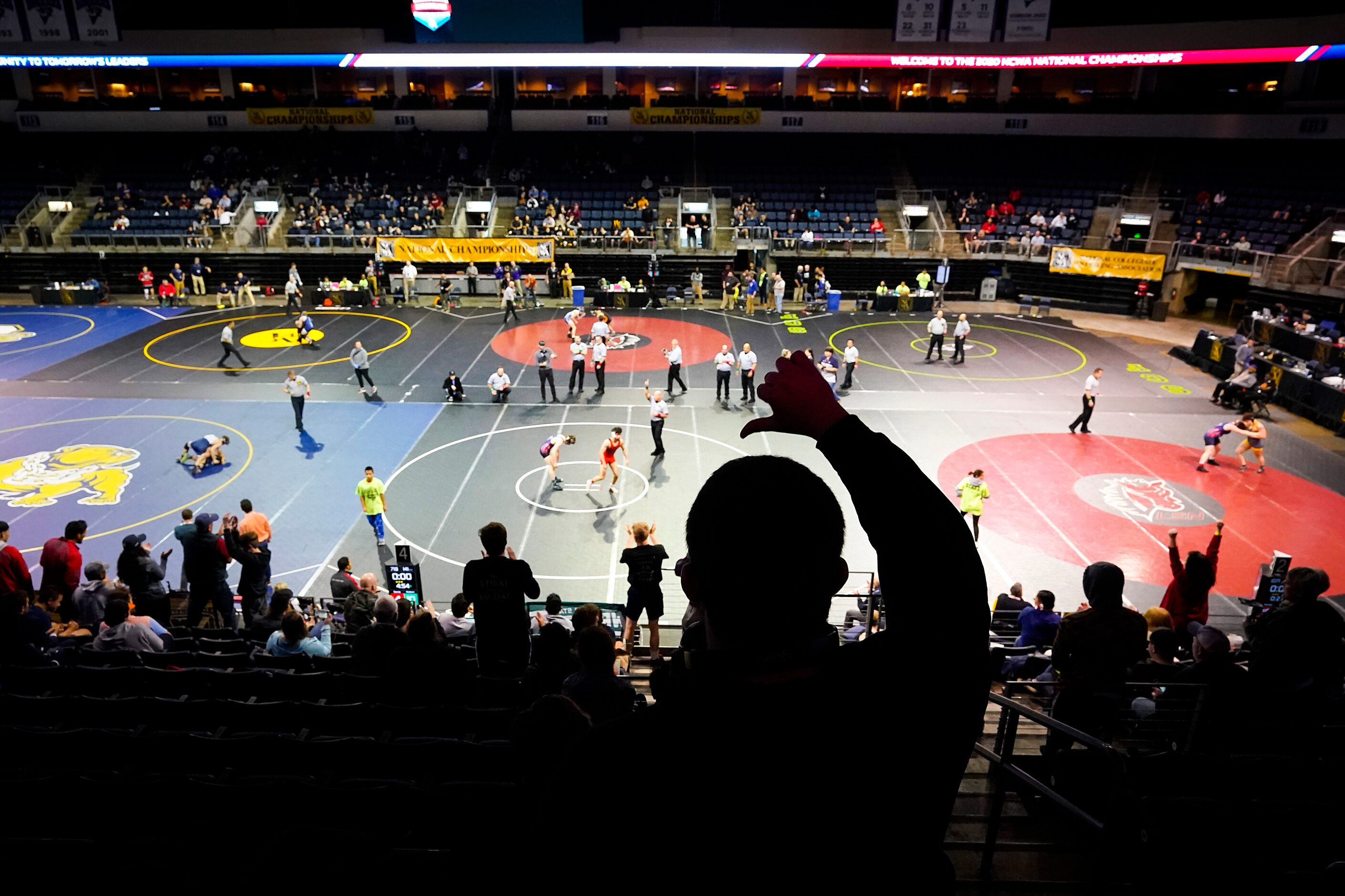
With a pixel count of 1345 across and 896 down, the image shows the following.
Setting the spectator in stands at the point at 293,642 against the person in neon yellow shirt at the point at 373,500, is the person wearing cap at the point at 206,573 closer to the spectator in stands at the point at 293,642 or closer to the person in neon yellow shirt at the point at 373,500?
the person in neon yellow shirt at the point at 373,500

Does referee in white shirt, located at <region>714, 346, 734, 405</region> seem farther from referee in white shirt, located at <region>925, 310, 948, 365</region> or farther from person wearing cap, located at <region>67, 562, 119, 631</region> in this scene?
person wearing cap, located at <region>67, 562, 119, 631</region>

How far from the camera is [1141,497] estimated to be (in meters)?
17.4

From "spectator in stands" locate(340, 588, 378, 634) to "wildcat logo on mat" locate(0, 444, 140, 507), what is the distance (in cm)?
902

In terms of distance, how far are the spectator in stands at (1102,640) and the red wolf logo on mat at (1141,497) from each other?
432 inches

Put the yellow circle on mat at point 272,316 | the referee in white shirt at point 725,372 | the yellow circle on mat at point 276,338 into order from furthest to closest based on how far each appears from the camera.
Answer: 1. the yellow circle on mat at point 276,338
2. the yellow circle on mat at point 272,316
3. the referee in white shirt at point 725,372

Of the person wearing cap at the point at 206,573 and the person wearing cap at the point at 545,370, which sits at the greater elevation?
the person wearing cap at the point at 545,370

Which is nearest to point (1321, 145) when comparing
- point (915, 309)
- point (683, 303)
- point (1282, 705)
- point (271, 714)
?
point (915, 309)

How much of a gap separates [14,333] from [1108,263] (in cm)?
4241

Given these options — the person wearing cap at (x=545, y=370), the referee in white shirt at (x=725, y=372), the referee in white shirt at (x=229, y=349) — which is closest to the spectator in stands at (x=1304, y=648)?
the referee in white shirt at (x=725, y=372)

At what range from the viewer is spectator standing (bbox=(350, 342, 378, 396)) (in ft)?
74.2

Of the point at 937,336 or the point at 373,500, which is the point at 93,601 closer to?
the point at 373,500

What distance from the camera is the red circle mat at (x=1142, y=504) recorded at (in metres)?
15.1

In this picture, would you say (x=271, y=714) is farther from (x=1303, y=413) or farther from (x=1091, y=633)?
(x=1303, y=413)

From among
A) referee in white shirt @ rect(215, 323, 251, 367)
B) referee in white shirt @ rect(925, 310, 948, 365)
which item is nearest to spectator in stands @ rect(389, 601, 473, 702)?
referee in white shirt @ rect(215, 323, 251, 367)
